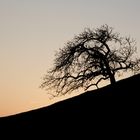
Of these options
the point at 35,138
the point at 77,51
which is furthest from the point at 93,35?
the point at 35,138

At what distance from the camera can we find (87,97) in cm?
418

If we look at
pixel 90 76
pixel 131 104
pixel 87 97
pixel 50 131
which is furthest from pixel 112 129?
pixel 90 76

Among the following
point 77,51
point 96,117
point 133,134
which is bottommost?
point 133,134

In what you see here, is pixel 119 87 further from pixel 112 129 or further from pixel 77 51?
pixel 77 51

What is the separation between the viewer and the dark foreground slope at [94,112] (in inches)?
136

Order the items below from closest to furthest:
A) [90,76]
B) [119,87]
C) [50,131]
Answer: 1. [119,87]
2. [50,131]
3. [90,76]

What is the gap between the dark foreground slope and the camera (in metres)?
3.46

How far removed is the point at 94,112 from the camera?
395 cm

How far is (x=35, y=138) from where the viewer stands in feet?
15.8

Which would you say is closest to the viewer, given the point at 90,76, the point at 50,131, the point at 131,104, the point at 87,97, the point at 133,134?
the point at 133,134

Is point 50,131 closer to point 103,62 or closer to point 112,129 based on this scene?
point 112,129

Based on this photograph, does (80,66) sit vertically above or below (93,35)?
below

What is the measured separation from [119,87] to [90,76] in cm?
2125

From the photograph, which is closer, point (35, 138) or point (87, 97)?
point (87, 97)
